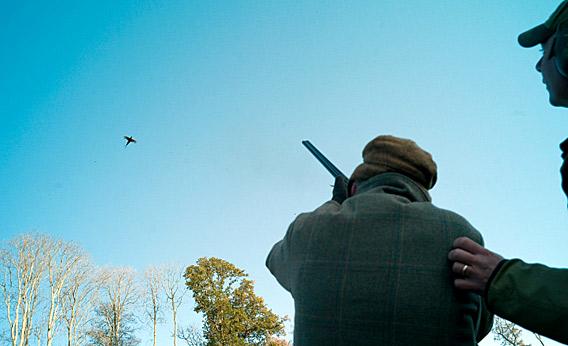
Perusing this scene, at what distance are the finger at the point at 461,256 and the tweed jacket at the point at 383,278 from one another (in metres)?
0.04

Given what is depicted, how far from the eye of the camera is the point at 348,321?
1152 mm

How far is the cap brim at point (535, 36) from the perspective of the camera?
1159 mm

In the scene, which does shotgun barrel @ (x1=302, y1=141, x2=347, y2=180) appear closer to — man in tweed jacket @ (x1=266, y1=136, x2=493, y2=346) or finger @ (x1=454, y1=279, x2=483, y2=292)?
man in tweed jacket @ (x1=266, y1=136, x2=493, y2=346)

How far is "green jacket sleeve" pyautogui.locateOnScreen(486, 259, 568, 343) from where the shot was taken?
0.85 m

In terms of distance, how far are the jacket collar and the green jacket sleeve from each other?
0.45m

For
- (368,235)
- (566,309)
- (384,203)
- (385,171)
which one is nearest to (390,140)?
(385,171)

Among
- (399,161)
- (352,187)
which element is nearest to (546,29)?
(399,161)

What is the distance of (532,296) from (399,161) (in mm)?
668

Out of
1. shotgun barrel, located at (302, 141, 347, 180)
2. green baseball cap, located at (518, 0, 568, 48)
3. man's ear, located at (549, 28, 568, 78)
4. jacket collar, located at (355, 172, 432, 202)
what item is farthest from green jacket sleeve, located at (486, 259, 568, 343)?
shotgun barrel, located at (302, 141, 347, 180)

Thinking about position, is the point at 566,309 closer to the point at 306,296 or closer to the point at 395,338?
the point at 395,338

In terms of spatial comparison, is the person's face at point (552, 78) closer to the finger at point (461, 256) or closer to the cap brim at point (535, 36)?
the cap brim at point (535, 36)

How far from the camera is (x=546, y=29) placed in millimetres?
1147

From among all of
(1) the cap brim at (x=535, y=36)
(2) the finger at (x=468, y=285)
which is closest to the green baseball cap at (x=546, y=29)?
(1) the cap brim at (x=535, y=36)

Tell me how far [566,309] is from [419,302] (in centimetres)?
36
